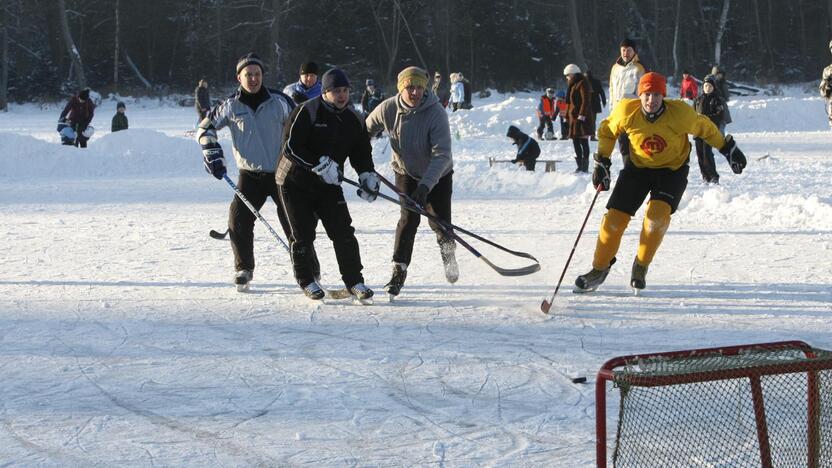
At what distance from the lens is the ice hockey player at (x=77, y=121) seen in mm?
17891

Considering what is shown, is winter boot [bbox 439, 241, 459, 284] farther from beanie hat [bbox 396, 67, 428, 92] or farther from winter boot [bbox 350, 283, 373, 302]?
beanie hat [bbox 396, 67, 428, 92]

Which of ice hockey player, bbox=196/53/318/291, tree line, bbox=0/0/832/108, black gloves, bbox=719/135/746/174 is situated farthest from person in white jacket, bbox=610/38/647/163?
tree line, bbox=0/0/832/108

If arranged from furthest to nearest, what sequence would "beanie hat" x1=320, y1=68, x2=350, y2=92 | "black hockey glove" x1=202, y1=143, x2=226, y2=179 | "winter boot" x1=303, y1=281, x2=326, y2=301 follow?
"black hockey glove" x1=202, y1=143, x2=226, y2=179, "winter boot" x1=303, y1=281, x2=326, y2=301, "beanie hat" x1=320, y1=68, x2=350, y2=92

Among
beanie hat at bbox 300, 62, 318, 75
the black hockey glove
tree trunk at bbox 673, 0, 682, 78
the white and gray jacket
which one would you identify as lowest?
tree trunk at bbox 673, 0, 682, 78

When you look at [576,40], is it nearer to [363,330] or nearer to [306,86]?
[306,86]

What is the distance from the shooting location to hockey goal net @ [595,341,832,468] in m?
2.74

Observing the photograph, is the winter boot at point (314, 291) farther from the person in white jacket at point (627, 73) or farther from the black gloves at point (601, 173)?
the person in white jacket at point (627, 73)

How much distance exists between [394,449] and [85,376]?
1654 mm

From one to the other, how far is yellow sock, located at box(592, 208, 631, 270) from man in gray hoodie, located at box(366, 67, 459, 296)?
3.02 ft

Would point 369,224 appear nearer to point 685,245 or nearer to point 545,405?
point 685,245

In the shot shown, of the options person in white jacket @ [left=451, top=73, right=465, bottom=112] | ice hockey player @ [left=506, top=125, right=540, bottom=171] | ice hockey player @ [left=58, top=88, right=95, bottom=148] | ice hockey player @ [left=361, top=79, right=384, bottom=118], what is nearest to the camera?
ice hockey player @ [left=506, top=125, right=540, bottom=171]

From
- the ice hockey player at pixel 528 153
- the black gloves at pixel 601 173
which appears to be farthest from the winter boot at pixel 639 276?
the ice hockey player at pixel 528 153

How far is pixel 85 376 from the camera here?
14.8ft

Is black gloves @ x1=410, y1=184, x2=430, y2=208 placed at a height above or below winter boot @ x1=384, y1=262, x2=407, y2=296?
above
